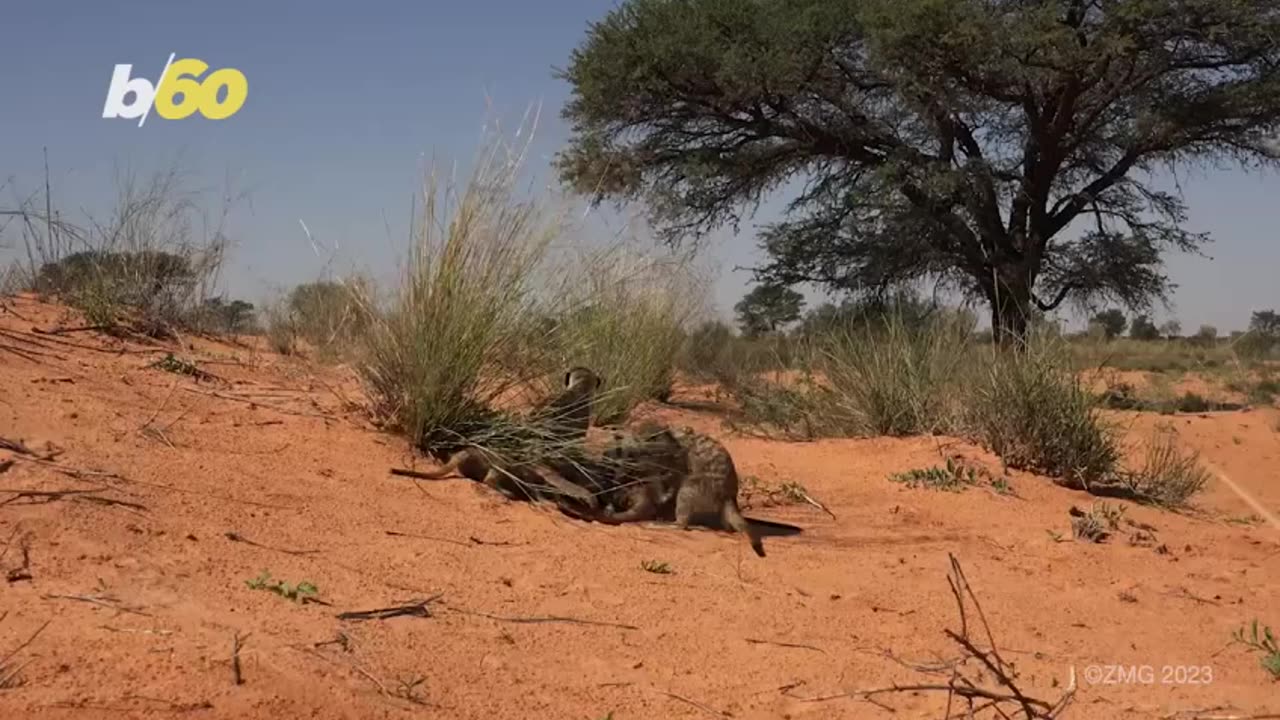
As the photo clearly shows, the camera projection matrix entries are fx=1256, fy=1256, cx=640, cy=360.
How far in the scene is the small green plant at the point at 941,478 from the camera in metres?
7.85

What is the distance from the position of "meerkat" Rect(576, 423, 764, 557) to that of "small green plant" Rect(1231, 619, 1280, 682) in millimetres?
2351

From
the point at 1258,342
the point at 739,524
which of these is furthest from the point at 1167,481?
the point at 1258,342

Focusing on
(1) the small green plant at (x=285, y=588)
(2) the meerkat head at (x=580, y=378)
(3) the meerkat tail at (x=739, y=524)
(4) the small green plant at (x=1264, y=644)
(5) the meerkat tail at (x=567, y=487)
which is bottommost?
(4) the small green plant at (x=1264, y=644)

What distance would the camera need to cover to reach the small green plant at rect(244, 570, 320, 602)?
12.6 ft

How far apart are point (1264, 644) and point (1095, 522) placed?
2328mm

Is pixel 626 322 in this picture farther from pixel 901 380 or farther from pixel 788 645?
pixel 788 645

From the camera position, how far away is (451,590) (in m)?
4.29

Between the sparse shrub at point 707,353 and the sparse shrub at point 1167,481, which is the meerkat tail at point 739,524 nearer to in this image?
the sparse shrub at point 1167,481

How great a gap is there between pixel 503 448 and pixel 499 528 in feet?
3.26

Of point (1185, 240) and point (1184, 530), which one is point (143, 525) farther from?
point (1185, 240)

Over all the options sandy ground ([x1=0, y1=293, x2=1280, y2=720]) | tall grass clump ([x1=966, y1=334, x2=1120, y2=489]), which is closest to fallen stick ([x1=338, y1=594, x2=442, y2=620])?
sandy ground ([x1=0, y1=293, x2=1280, y2=720])

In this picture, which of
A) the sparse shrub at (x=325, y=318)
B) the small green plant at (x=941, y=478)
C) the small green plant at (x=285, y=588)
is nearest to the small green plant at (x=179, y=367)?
the sparse shrub at (x=325, y=318)

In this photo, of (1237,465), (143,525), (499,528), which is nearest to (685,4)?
(1237,465)

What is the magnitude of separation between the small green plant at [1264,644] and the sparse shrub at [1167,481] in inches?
145
